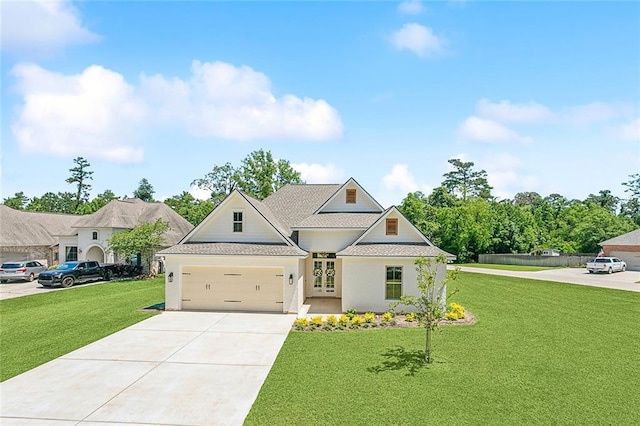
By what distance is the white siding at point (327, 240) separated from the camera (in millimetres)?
20859

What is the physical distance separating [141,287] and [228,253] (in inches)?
451

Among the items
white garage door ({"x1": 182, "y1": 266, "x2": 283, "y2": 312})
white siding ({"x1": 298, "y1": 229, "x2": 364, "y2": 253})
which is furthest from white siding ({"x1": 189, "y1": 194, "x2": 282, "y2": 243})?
white siding ({"x1": 298, "y1": 229, "x2": 364, "y2": 253})

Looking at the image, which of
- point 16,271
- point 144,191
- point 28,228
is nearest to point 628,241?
point 16,271

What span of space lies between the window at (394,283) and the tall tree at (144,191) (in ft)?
244

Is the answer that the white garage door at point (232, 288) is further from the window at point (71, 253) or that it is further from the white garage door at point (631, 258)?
the white garage door at point (631, 258)

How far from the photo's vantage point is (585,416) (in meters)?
7.81

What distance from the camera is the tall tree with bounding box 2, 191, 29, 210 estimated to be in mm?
68975

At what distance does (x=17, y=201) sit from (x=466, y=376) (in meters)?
84.5

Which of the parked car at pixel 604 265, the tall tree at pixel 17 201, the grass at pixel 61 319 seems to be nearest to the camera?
the grass at pixel 61 319

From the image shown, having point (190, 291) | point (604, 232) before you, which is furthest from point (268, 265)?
point (604, 232)

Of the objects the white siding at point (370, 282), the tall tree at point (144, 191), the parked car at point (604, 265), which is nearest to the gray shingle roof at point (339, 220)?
the white siding at point (370, 282)

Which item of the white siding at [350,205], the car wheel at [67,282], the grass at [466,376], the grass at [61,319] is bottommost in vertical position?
the grass at [466,376]

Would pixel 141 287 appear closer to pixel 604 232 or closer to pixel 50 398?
pixel 50 398

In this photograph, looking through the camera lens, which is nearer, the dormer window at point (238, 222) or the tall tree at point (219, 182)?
the dormer window at point (238, 222)
